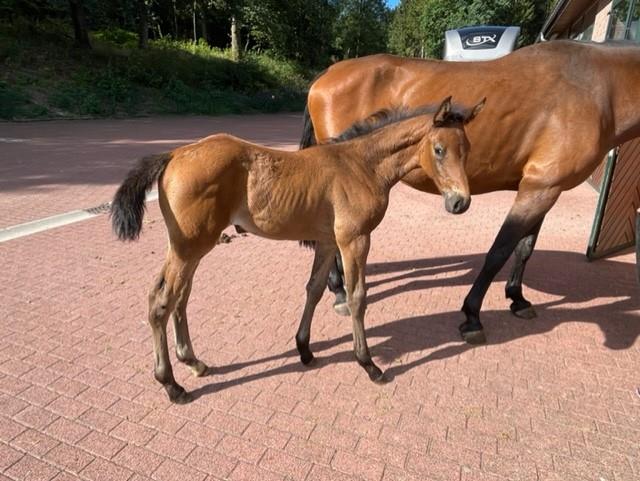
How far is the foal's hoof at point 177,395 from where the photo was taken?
2.56 meters

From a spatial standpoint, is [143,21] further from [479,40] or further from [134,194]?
[134,194]

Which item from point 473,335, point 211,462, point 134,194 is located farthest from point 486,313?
point 134,194

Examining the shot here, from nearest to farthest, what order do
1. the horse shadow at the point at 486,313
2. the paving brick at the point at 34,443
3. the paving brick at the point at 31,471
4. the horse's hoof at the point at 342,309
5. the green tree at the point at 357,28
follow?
1. the paving brick at the point at 31,471
2. the paving brick at the point at 34,443
3. the horse shadow at the point at 486,313
4. the horse's hoof at the point at 342,309
5. the green tree at the point at 357,28

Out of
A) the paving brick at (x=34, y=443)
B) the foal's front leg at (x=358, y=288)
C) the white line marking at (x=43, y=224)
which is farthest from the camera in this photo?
the white line marking at (x=43, y=224)

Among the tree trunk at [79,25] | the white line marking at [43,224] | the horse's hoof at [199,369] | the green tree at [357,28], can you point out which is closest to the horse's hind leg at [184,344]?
the horse's hoof at [199,369]

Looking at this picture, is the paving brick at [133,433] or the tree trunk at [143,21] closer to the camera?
the paving brick at [133,433]

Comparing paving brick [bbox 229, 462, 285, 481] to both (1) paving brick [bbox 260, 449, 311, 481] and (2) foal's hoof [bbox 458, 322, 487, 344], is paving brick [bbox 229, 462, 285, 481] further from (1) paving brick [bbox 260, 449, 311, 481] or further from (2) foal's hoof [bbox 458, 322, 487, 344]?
(2) foal's hoof [bbox 458, 322, 487, 344]

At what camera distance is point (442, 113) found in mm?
2332

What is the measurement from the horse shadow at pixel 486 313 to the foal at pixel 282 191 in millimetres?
513

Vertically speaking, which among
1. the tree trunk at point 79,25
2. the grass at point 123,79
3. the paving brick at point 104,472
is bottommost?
the paving brick at point 104,472

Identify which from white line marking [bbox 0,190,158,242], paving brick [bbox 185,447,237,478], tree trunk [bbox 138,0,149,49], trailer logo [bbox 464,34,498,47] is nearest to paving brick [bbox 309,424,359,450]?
paving brick [bbox 185,447,237,478]

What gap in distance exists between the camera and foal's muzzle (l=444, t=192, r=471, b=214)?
2377mm

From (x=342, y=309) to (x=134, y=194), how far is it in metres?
2.13

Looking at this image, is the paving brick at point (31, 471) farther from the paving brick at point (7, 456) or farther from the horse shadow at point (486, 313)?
the horse shadow at point (486, 313)
